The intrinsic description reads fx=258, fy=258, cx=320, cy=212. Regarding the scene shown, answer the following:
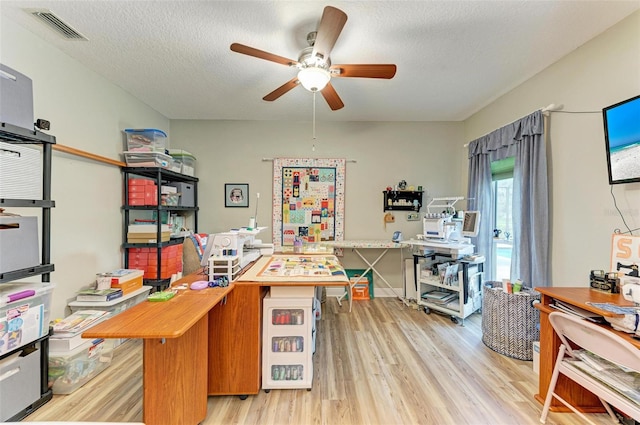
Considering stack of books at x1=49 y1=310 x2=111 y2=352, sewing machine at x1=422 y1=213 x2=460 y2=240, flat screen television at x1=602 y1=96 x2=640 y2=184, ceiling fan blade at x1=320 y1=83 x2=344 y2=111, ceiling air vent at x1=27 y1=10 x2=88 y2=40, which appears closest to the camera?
flat screen television at x1=602 y1=96 x2=640 y2=184

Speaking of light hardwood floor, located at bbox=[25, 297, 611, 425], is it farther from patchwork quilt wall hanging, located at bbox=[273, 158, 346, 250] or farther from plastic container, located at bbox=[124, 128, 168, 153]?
plastic container, located at bbox=[124, 128, 168, 153]

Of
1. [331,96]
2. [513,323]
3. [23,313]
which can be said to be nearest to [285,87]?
[331,96]

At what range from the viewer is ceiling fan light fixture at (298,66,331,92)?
1.75 m

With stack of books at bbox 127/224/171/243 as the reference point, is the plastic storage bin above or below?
below

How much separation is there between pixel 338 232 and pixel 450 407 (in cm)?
239

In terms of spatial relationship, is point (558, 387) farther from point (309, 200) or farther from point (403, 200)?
Result: point (309, 200)

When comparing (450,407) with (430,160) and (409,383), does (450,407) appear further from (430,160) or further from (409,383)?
(430,160)

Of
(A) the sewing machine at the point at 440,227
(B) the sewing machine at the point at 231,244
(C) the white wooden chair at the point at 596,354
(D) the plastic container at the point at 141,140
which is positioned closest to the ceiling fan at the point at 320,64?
(B) the sewing machine at the point at 231,244

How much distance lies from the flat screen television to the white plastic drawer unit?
219cm

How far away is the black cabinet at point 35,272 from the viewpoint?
4.76 ft

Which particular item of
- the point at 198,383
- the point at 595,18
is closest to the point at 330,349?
the point at 198,383

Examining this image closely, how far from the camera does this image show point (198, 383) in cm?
143

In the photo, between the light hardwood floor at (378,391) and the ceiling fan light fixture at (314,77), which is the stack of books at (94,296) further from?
the ceiling fan light fixture at (314,77)

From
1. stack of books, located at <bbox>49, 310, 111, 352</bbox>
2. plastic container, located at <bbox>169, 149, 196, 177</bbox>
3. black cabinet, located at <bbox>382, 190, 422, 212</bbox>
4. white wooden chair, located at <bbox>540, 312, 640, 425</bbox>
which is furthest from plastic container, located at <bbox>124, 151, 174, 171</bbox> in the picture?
white wooden chair, located at <bbox>540, 312, 640, 425</bbox>
